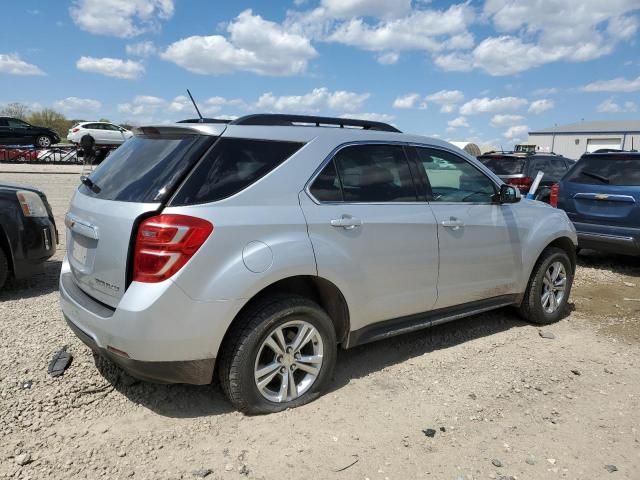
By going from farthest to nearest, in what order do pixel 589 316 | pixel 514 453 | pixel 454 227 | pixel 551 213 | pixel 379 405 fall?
pixel 589 316
pixel 551 213
pixel 454 227
pixel 379 405
pixel 514 453

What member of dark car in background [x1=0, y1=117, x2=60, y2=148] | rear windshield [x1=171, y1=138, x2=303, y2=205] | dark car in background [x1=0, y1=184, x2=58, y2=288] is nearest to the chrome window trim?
rear windshield [x1=171, y1=138, x2=303, y2=205]

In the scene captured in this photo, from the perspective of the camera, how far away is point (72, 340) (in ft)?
13.7

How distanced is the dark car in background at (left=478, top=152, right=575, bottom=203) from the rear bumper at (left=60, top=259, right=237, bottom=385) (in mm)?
9367

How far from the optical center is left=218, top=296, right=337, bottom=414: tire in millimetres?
3086

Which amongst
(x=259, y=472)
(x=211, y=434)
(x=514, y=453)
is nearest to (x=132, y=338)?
(x=211, y=434)

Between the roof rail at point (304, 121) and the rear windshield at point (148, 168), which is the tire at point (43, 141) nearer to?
the rear windshield at point (148, 168)

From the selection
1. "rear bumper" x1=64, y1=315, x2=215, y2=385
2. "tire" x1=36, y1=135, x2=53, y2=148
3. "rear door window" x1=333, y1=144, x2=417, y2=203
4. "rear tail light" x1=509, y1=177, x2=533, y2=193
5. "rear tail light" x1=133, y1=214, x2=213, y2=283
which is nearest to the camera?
"rear tail light" x1=133, y1=214, x2=213, y2=283

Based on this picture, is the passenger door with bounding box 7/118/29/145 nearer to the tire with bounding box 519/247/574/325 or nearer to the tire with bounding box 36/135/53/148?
the tire with bounding box 36/135/53/148

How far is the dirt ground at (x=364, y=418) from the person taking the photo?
2.85 meters

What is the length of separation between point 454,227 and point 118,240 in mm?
2489

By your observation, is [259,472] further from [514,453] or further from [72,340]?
[72,340]

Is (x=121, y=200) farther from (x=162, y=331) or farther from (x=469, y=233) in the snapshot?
(x=469, y=233)

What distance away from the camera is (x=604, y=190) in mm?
7465

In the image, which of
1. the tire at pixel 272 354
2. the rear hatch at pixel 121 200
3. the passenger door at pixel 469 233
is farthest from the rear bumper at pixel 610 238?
the rear hatch at pixel 121 200
